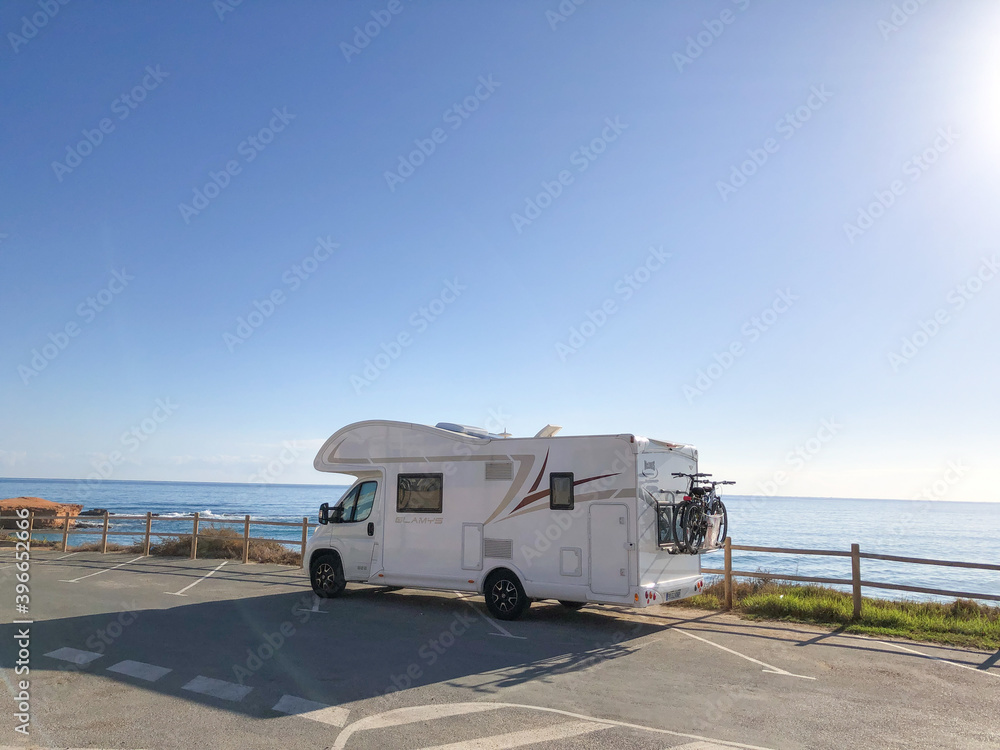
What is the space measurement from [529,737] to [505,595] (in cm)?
501

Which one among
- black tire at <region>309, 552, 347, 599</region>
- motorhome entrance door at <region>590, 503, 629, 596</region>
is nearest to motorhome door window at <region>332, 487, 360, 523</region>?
black tire at <region>309, 552, 347, 599</region>

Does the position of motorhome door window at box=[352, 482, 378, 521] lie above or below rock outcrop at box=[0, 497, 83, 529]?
above

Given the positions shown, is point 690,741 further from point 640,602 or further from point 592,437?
point 592,437

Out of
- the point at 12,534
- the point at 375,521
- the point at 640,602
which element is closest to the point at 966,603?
the point at 640,602

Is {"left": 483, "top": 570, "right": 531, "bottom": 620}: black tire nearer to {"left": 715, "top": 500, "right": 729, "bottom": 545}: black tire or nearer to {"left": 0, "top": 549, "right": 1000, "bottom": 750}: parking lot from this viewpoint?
{"left": 0, "top": 549, "right": 1000, "bottom": 750}: parking lot

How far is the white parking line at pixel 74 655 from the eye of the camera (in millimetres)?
7328

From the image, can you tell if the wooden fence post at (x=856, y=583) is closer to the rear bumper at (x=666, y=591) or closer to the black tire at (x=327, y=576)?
the rear bumper at (x=666, y=591)

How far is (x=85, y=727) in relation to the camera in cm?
536

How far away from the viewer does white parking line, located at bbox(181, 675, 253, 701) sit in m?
6.13

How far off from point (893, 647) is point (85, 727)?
9.09m

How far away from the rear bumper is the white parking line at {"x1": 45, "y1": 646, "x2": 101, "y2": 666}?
6.56 meters

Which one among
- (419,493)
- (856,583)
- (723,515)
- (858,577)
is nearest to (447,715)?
(419,493)

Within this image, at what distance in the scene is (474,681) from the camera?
6.77m

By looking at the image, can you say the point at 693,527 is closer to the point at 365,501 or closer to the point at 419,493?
the point at 419,493
